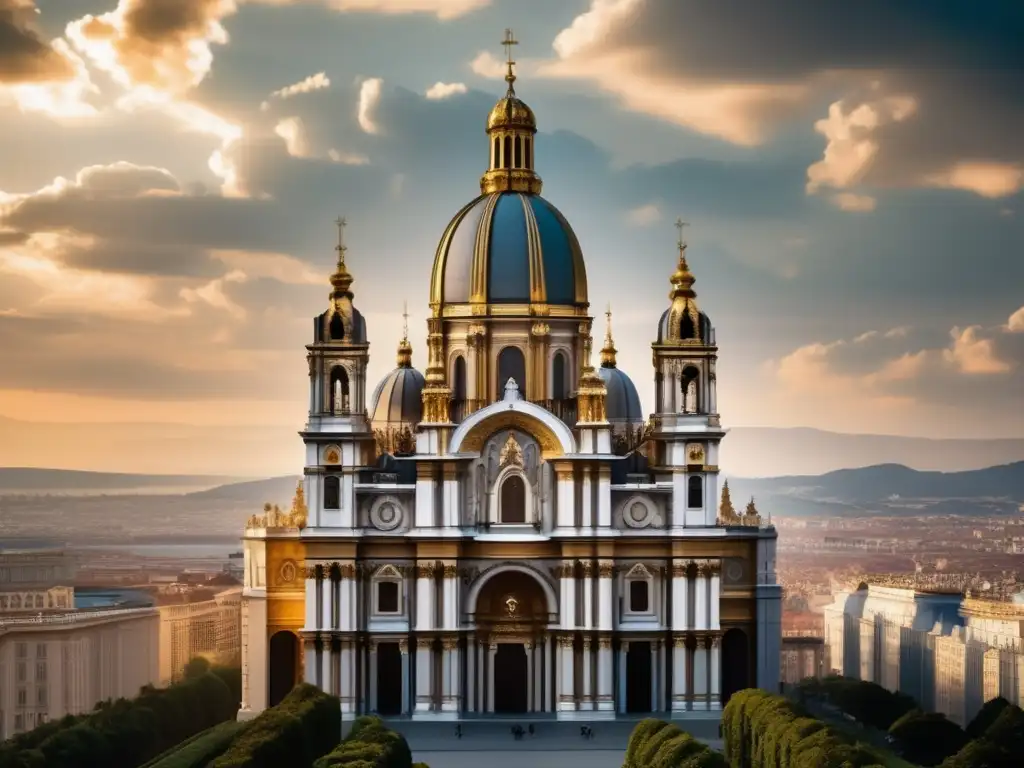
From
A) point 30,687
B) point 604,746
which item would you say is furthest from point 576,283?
point 30,687

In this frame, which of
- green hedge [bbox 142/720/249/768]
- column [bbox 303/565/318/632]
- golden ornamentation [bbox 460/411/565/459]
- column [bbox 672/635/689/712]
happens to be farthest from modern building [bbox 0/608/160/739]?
column [bbox 672/635/689/712]

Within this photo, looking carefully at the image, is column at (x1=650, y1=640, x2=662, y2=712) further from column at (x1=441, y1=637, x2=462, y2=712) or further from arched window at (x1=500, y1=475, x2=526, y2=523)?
column at (x1=441, y1=637, x2=462, y2=712)

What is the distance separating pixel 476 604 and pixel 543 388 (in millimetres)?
6665

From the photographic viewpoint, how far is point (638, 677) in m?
66.8

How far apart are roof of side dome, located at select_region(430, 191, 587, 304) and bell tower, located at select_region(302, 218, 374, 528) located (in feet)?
11.5

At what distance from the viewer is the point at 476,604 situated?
66.8 meters

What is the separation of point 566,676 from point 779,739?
12964 mm

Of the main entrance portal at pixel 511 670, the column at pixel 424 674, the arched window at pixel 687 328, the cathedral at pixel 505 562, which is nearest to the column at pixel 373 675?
the cathedral at pixel 505 562

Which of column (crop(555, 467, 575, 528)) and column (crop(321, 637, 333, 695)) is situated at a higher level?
column (crop(555, 467, 575, 528))

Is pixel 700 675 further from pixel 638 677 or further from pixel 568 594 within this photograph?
pixel 568 594

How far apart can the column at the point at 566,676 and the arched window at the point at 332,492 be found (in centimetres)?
690

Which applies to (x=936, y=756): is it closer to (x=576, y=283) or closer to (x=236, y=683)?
(x=576, y=283)

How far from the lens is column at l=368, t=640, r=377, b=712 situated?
217 feet

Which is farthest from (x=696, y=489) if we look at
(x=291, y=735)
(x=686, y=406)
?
(x=291, y=735)
